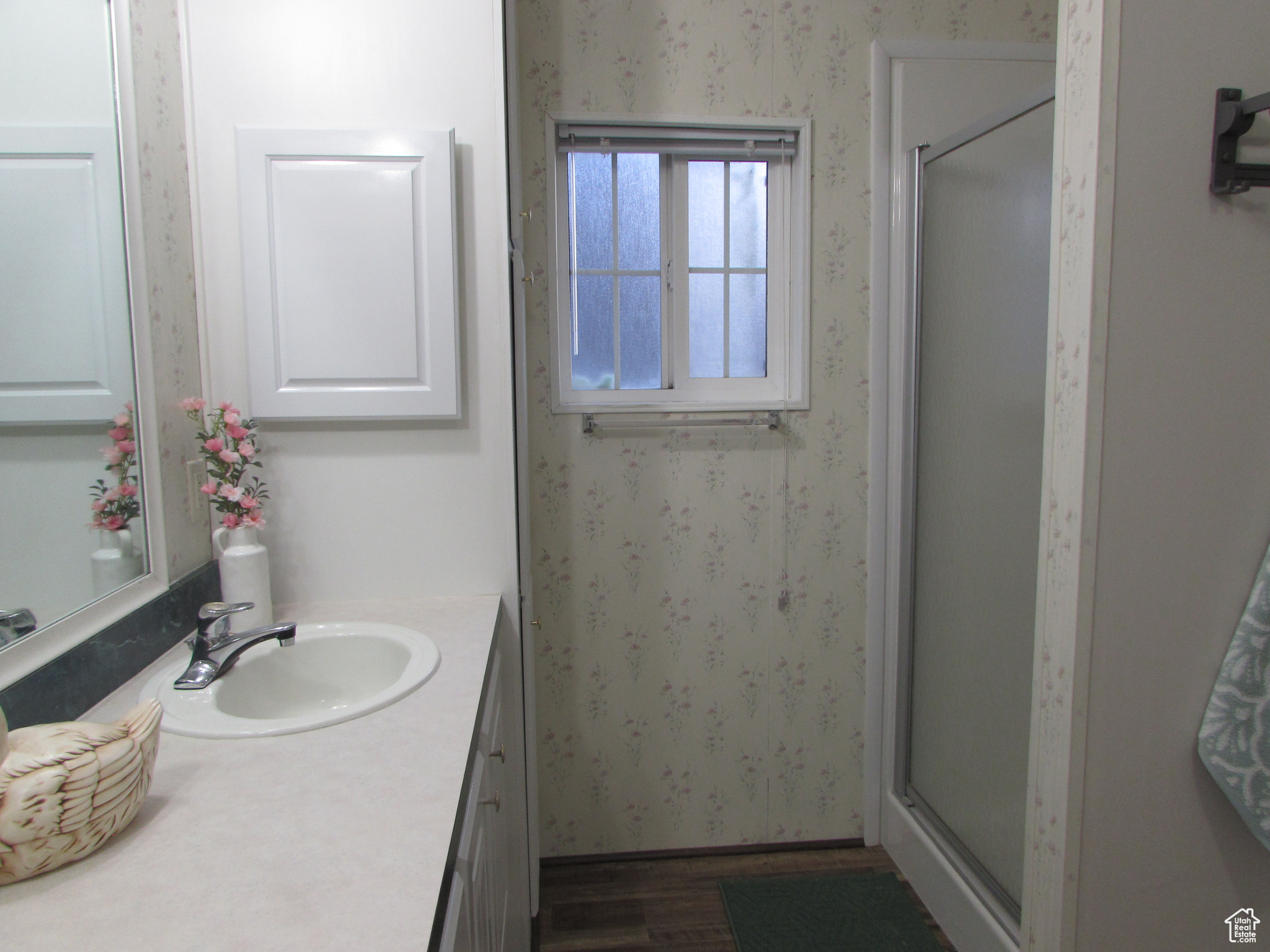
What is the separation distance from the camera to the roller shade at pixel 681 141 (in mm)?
1940

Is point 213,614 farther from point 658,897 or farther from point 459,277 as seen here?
point 658,897

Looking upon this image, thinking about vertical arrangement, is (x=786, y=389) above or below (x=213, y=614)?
above

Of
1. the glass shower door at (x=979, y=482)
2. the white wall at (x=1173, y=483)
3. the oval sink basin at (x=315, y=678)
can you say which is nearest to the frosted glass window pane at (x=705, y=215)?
the glass shower door at (x=979, y=482)

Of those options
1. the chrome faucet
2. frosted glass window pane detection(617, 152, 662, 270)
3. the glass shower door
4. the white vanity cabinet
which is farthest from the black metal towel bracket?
the chrome faucet

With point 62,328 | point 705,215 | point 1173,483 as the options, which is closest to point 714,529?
point 705,215

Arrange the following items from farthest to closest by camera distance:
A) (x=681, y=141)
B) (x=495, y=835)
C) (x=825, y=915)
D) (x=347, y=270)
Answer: (x=681, y=141)
(x=825, y=915)
(x=347, y=270)
(x=495, y=835)

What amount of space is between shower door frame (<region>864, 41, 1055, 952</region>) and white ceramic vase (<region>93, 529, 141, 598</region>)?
1.72m

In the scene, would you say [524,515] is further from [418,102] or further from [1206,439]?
[1206,439]

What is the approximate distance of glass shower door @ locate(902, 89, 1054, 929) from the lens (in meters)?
Result: 1.49

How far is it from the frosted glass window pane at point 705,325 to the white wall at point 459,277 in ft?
2.42

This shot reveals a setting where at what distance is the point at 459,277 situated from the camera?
148 centimetres

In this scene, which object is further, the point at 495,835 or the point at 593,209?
the point at 593,209

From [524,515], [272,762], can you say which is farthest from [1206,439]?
[272,762]

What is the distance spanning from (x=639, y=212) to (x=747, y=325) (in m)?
0.44
